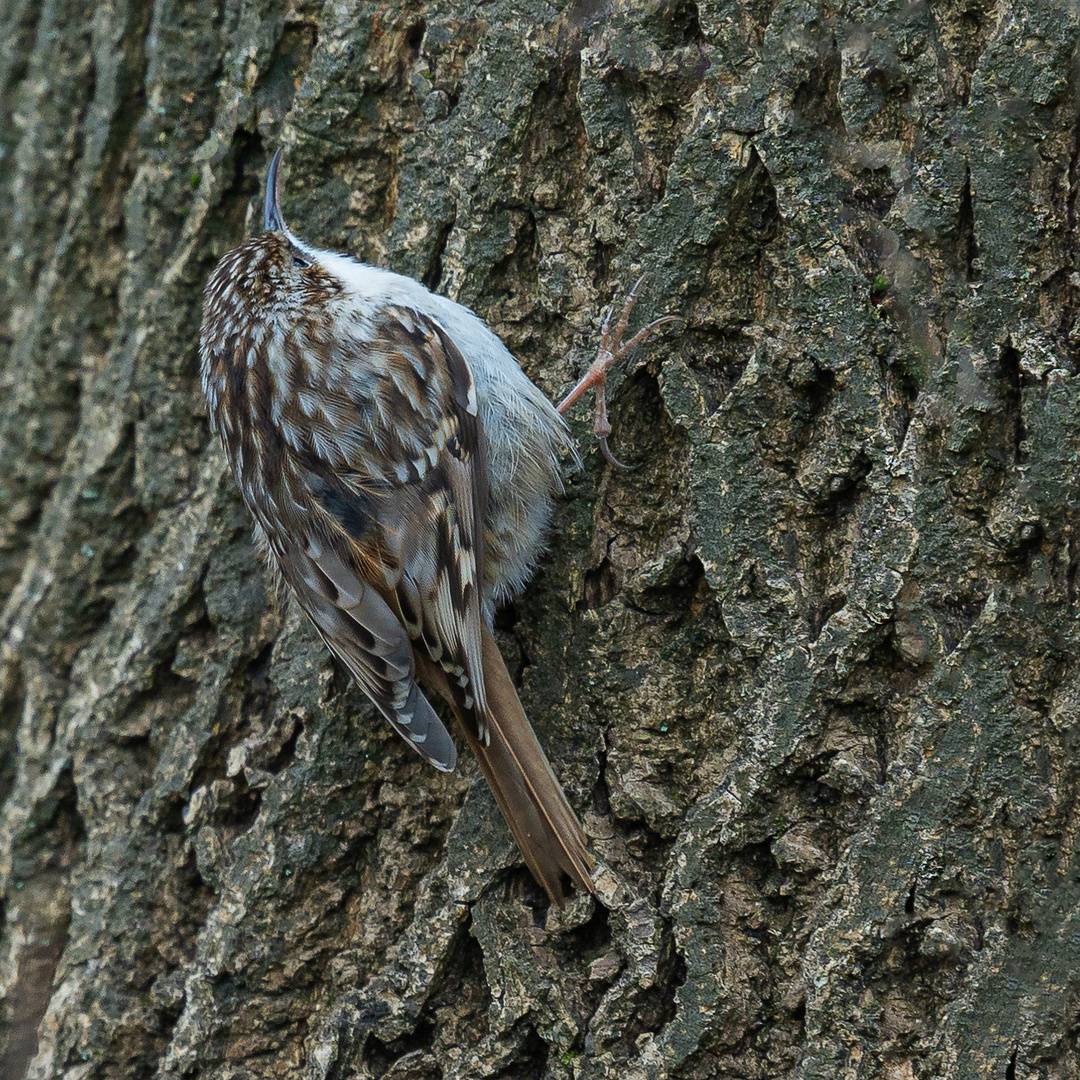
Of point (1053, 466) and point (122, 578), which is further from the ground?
point (1053, 466)

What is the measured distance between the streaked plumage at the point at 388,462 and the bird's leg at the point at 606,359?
0.07 metres

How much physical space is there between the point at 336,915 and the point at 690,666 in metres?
0.72

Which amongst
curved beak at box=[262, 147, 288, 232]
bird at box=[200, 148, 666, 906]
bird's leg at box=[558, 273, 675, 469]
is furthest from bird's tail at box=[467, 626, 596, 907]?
curved beak at box=[262, 147, 288, 232]

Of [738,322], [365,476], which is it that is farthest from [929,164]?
[365,476]

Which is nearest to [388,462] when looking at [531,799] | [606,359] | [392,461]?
[392,461]

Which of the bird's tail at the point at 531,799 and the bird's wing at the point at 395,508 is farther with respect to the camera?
the bird's wing at the point at 395,508

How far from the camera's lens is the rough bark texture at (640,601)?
1443mm

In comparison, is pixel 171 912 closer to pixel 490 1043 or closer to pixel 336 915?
pixel 336 915

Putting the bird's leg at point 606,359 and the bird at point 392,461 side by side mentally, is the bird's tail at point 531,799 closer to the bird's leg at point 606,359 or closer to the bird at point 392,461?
the bird at point 392,461

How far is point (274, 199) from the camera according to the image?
2.00 metres

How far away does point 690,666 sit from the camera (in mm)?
1668

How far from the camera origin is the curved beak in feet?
6.55

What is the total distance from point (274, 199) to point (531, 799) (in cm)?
115

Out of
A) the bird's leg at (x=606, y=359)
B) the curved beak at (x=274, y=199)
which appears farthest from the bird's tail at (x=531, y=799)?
the curved beak at (x=274, y=199)
